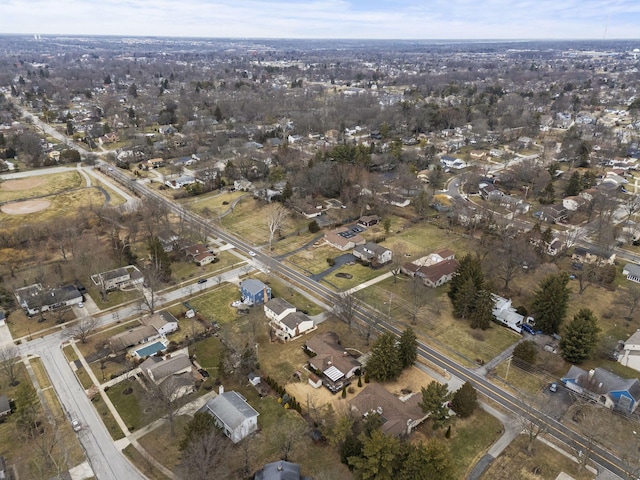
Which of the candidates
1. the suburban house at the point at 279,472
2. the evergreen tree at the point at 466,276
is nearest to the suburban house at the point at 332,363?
the suburban house at the point at 279,472

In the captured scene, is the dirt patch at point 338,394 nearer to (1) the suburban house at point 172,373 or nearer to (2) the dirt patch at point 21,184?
(1) the suburban house at point 172,373

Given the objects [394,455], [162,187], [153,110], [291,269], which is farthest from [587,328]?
[153,110]

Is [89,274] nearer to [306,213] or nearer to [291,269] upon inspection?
[291,269]

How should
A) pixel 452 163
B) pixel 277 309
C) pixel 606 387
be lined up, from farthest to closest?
pixel 452 163 → pixel 277 309 → pixel 606 387

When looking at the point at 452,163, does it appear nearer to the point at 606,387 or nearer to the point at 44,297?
the point at 606,387

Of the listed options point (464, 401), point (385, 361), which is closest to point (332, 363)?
point (385, 361)

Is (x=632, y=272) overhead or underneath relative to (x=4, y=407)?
overhead

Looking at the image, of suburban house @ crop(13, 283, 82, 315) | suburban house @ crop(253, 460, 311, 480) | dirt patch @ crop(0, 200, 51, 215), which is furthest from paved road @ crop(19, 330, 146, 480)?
dirt patch @ crop(0, 200, 51, 215)
